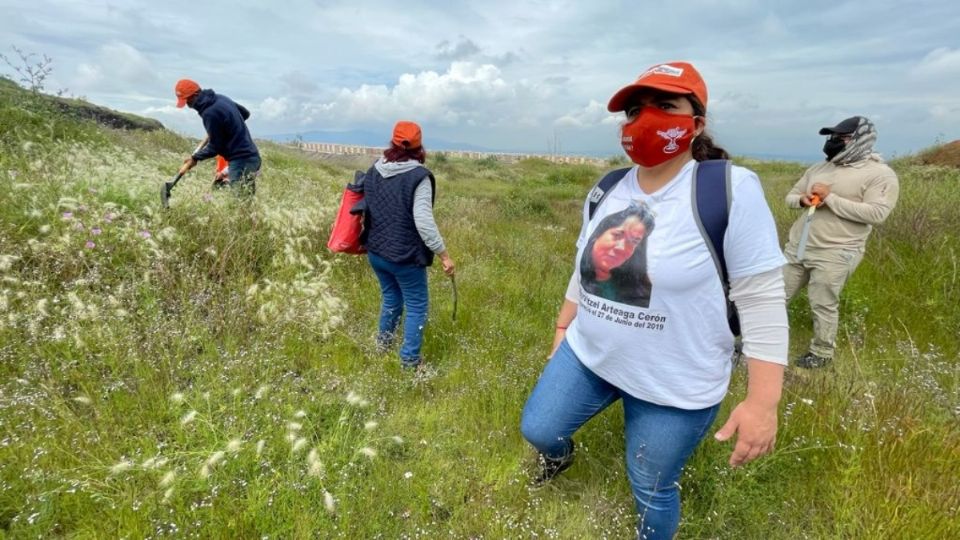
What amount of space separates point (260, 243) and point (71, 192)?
1.91 m

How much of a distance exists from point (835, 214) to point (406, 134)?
379cm

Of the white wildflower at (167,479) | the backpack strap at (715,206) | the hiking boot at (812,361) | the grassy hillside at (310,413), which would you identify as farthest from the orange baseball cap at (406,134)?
the hiking boot at (812,361)

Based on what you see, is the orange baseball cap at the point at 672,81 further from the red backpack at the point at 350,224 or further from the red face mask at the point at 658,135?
the red backpack at the point at 350,224

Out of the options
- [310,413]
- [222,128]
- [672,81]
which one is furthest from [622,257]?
[222,128]

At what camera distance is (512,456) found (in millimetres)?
2814

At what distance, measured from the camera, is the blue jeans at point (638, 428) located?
1885 millimetres

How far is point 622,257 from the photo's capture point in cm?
183

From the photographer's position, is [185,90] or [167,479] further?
[185,90]

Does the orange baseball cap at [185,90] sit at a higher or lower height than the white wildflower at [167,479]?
higher

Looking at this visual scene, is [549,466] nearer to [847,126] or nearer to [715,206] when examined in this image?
[715,206]

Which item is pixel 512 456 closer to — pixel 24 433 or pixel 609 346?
pixel 609 346

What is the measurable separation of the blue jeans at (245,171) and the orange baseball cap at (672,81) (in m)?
5.69

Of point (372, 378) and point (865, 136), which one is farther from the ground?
point (865, 136)

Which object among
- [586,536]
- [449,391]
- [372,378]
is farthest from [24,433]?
[586,536]
